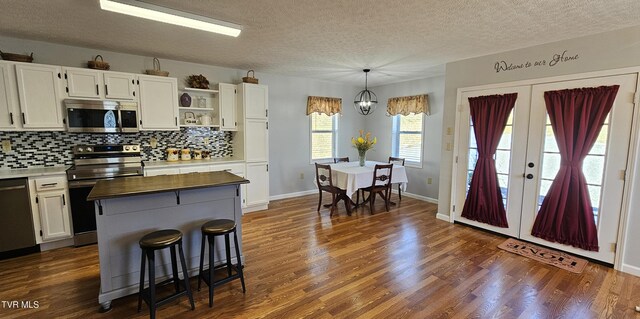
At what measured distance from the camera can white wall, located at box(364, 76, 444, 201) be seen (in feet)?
17.8

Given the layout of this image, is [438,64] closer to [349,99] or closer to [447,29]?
[447,29]

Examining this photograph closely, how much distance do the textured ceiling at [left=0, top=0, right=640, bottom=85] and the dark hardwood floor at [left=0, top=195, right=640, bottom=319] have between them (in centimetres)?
244

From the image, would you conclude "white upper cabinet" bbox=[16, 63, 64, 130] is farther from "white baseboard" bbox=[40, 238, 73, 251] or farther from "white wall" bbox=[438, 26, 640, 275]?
"white wall" bbox=[438, 26, 640, 275]

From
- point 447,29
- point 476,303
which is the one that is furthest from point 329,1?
point 476,303

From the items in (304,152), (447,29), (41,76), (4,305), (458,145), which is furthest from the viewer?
(304,152)

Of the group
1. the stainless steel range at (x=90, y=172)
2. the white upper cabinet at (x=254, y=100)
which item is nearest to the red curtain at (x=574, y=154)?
the white upper cabinet at (x=254, y=100)

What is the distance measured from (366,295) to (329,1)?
98.6 inches

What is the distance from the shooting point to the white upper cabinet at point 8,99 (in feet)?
10.3

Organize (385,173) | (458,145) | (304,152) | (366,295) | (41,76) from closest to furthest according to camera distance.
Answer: (366,295), (41,76), (458,145), (385,173), (304,152)

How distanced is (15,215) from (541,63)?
6145mm

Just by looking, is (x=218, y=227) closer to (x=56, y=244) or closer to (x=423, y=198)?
(x=56, y=244)

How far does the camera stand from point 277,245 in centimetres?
351

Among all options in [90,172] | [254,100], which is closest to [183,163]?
[90,172]

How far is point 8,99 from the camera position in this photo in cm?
320
